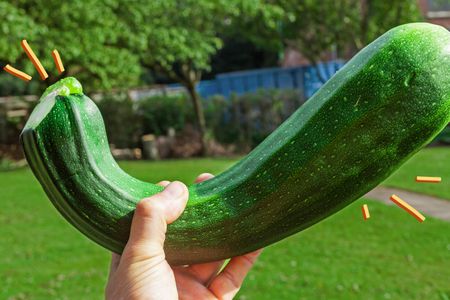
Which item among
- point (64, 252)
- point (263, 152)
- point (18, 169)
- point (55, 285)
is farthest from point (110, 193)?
point (18, 169)

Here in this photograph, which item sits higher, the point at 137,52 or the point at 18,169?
the point at 137,52

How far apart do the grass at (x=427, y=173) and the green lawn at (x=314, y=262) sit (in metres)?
1.30

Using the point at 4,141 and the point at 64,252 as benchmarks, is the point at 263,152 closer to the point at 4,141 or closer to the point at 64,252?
the point at 64,252

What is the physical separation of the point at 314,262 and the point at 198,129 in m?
14.0

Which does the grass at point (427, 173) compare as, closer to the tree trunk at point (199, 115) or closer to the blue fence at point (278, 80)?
the blue fence at point (278, 80)

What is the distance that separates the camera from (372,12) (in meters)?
20.0

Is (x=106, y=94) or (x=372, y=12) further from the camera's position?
(x=106, y=94)

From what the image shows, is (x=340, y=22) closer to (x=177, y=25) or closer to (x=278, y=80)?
(x=278, y=80)

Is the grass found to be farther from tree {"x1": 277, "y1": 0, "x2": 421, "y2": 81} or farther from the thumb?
the thumb

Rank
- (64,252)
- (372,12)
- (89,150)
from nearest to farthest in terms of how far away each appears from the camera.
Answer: (89,150) < (64,252) < (372,12)

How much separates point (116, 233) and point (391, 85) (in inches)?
43.0

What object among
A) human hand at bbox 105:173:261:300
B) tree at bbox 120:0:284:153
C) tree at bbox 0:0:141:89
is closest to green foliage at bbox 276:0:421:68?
tree at bbox 120:0:284:153

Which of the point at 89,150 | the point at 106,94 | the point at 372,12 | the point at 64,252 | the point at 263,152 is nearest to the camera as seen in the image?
the point at 89,150

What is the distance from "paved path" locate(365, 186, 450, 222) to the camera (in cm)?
943
